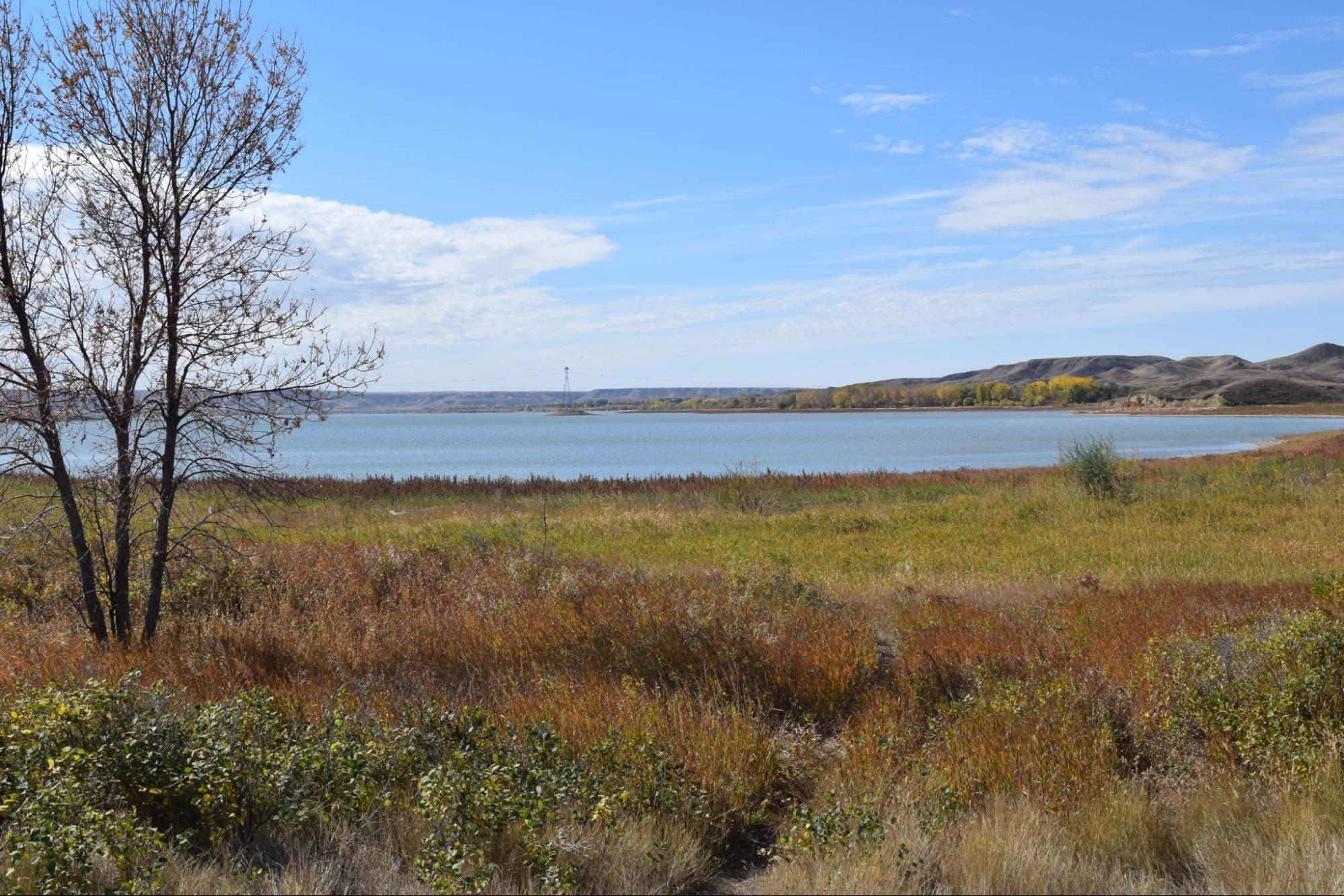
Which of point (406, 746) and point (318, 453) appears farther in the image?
point (318, 453)

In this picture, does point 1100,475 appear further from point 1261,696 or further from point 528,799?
point 528,799

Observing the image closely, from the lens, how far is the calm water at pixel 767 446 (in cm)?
5669

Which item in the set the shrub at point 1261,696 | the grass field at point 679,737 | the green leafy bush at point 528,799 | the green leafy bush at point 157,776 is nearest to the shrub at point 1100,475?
the grass field at point 679,737

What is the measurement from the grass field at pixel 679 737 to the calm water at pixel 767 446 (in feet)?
84.7

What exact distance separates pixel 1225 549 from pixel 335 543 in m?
16.1

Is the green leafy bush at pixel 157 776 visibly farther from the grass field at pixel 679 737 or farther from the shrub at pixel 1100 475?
the shrub at pixel 1100 475

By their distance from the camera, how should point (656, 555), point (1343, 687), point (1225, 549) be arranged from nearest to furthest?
point (1343, 687) → point (1225, 549) → point (656, 555)

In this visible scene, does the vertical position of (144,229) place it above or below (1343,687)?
above

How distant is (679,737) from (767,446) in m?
76.5

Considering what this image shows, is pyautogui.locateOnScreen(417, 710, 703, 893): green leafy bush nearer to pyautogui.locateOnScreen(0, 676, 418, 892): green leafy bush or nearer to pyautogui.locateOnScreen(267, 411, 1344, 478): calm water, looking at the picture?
pyautogui.locateOnScreen(0, 676, 418, 892): green leafy bush

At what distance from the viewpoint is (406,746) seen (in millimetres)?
5676

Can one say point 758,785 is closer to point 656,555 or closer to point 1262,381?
point 656,555

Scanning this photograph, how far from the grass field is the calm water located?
84.7ft

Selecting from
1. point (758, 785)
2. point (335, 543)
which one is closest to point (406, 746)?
point (758, 785)
